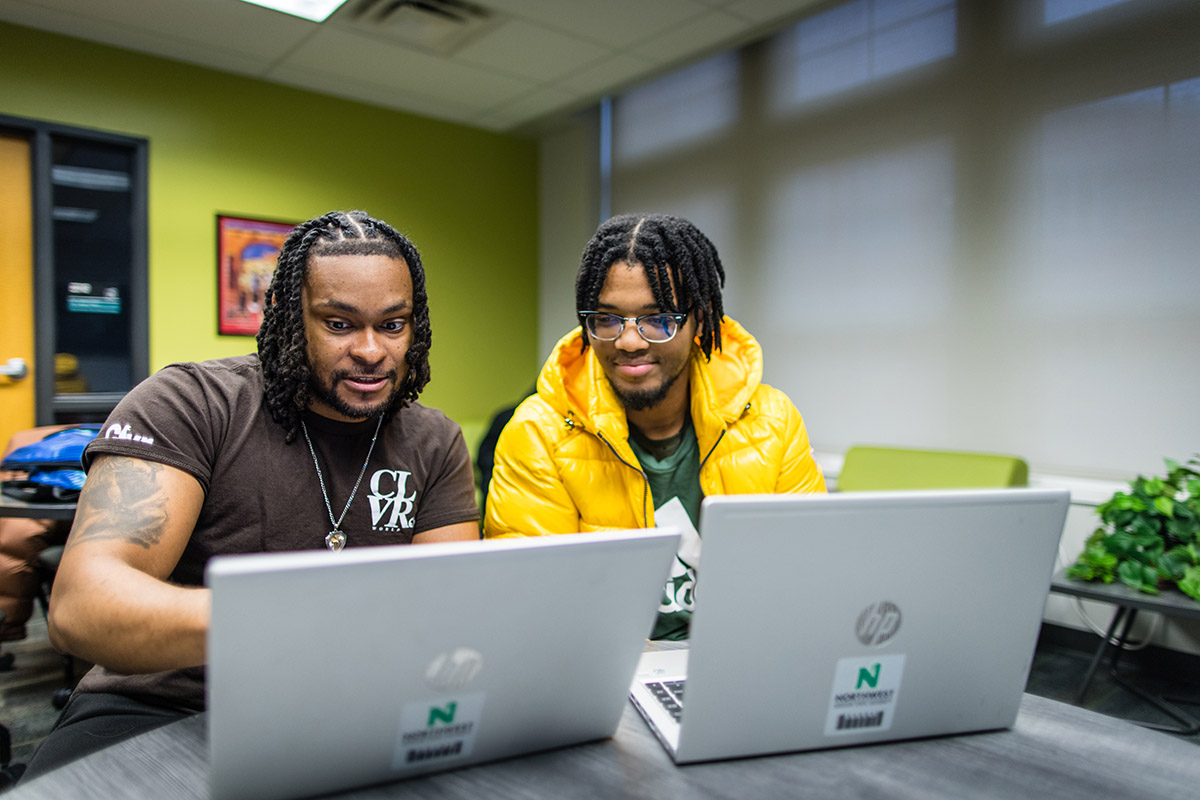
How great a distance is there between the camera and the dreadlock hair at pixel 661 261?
1.57m

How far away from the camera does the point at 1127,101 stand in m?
2.77

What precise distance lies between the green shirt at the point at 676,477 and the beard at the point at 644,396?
10 cm

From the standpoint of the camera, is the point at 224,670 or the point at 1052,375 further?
the point at 1052,375

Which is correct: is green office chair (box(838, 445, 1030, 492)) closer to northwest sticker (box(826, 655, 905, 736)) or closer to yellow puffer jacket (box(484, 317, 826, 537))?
yellow puffer jacket (box(484, 317, 826, 537))

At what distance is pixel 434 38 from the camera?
3.66 meters

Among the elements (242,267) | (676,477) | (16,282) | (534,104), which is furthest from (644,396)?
(16,282)

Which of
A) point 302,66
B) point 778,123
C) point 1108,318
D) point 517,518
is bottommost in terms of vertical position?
point 517,518

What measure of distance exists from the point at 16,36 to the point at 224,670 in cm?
429

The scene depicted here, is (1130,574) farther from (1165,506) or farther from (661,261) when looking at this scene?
(661,261)

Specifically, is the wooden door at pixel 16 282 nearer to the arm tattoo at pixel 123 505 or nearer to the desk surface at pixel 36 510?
the desk surface at pixel 36 510

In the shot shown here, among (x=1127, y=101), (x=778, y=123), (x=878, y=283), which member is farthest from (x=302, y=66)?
(x=1127, y=101)

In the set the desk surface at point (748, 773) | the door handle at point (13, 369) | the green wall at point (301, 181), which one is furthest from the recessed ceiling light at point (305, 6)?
the desk surface at point (748, 773)

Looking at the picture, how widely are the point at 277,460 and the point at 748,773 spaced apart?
898mm

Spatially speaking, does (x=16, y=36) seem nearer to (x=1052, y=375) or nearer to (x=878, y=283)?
(x=878, y=283)
